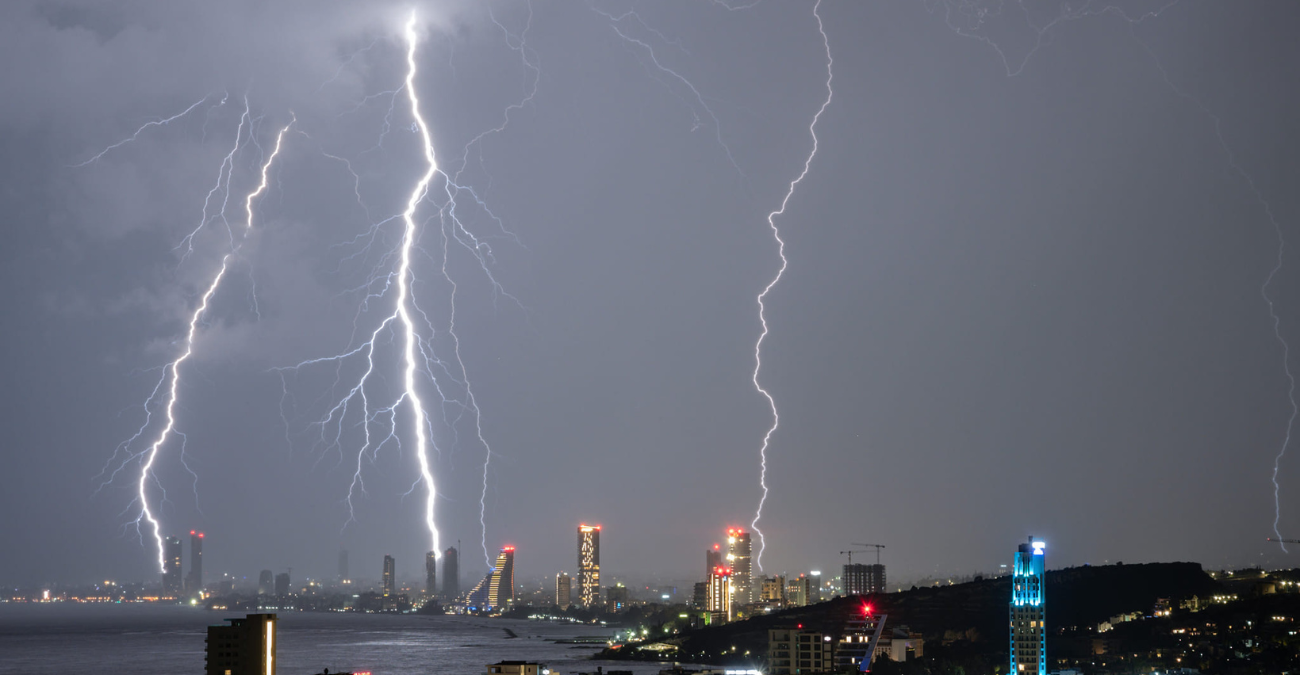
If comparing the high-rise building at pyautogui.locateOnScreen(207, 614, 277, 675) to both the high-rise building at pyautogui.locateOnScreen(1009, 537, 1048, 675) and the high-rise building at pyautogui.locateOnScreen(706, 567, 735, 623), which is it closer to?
the high-rise building at pyautogui.locateOnScreen(1009, 537, 1048, 675)

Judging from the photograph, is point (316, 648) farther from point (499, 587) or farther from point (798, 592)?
point (499, 587)

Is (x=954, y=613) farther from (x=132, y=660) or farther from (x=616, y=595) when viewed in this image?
(x=616, y=595)

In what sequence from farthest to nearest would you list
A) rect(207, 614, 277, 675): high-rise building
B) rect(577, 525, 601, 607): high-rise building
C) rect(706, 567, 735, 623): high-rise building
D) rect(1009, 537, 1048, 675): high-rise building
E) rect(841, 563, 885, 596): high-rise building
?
rect(577, 525, 601, 607): high-rise building
rect(841, 563, 885, 596): high-rise building
rect(706, 567, 735, 623): high-rise building
rect(1009, 537, 1048, 675): high-rise building
rect(207, 614, 277, 675): high-rise building

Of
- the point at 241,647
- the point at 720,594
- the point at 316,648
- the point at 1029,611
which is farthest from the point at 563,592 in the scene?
the point at 241,647

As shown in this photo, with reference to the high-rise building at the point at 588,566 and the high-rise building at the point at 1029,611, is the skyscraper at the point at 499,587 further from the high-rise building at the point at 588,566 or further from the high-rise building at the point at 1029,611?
the high-rise building at the point at 1029,611

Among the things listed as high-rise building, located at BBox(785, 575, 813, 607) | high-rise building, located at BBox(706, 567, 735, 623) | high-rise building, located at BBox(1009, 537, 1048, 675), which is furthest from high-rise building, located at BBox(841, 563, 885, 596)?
high-rise building, located at BBox(1009, 537, 1048, 675)

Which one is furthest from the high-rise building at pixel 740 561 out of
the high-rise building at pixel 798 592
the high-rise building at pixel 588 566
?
the high-rise building at pixel 588 566
